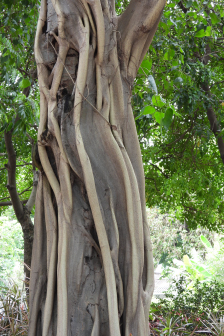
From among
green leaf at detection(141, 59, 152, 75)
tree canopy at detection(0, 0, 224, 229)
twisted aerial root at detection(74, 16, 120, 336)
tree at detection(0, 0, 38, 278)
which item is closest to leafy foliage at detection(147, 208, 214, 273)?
tree canopy at detection(0, 0, 224, 229)

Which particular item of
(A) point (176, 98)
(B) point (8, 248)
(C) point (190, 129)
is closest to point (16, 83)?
(A) point (176, 98)

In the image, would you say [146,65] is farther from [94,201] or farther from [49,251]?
[49,251]

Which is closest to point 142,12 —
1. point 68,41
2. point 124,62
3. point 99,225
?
point 124,62

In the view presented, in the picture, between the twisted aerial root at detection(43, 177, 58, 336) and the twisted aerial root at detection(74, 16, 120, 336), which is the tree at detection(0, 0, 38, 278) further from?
the twisted aerial root at detection(74, 16, 120, 336)

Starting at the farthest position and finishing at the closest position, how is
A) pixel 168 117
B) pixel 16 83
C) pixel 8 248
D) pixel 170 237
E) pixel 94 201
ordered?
pixel 170 237 < pixel 8 248 < pixel 16 83 < pixel 168 117 < pixel 94 201

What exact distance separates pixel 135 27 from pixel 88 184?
1202mm

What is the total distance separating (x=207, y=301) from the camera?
500cm

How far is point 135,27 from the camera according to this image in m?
2.45

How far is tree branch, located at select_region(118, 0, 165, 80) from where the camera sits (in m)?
2.43

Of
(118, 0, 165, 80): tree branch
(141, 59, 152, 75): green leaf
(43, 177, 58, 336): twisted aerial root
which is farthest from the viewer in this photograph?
(141, 59, 152, 75): green leaf

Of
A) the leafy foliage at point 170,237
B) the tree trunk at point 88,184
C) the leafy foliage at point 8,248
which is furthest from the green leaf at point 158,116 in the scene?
the leafy foliage at point 170,237

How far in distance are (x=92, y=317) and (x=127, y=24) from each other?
196 centimetres

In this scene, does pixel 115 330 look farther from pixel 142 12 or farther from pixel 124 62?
pixel 142 12

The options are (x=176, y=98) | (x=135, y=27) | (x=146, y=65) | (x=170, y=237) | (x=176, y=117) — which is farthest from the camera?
(x=170, y=237)
